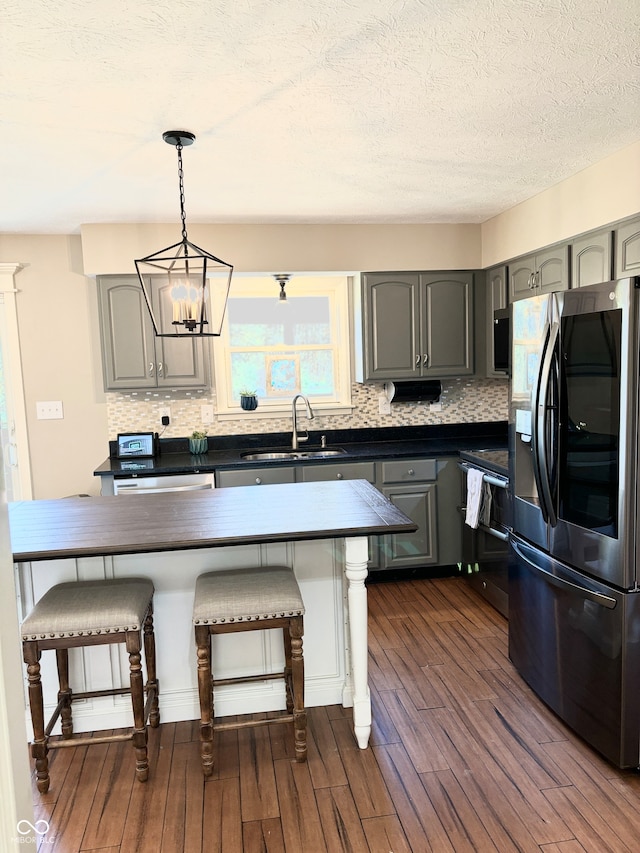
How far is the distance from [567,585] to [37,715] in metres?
2.02

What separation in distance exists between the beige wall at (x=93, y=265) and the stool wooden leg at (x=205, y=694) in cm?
264

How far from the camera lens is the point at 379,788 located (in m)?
2.17

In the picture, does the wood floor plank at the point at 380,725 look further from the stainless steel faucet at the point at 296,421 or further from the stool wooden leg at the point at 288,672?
the stainless steel faucet at the point at 296,421

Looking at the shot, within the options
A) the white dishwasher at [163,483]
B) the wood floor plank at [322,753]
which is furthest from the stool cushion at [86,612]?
the white dishwasher at [163,483]

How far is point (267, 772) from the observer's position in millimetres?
2270

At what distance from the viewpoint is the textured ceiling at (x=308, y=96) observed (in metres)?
1.70

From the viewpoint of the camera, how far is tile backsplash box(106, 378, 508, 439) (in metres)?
4.46

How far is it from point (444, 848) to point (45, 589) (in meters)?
1.72

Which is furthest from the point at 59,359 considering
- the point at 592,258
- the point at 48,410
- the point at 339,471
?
the point at 592,258

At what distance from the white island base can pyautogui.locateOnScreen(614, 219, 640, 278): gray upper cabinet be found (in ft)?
6.10

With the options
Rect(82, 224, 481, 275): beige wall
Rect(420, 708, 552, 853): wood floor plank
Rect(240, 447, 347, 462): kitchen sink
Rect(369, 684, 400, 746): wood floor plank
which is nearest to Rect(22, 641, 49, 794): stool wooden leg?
Rect(369, 684, 400, 746): wood floor plank

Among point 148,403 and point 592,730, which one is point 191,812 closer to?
point 592,730

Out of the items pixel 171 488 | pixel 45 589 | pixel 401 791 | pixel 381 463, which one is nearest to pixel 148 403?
pixel 171 488

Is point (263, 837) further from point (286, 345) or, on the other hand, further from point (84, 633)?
point (286, 345)
